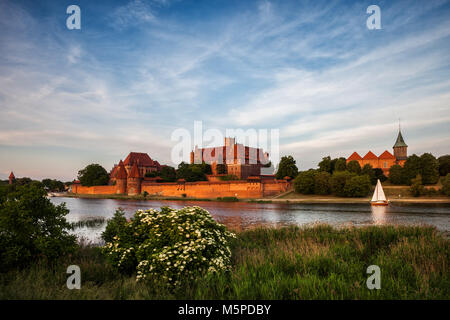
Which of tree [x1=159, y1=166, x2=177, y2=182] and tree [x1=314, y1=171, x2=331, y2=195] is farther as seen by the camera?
tree [x1=159, y1=166, x2=177, y2=182]

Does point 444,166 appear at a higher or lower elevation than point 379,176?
higher

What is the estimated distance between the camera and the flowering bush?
470 cm

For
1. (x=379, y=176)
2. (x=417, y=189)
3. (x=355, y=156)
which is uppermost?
(x=355, y=156)

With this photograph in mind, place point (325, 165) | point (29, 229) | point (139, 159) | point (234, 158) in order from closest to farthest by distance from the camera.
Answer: point (29, 229), point (325, 165), point (234, 158), point (139, 159)

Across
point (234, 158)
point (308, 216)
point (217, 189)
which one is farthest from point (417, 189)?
point (234, 158)

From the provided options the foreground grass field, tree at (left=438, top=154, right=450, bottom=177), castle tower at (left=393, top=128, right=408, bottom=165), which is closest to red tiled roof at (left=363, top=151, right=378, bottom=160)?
castle tower at (left=393, top=128, right=408, bottom=165)

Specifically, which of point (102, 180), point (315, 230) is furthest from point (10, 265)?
point (102, 180)

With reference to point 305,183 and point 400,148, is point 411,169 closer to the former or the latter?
point 305,183

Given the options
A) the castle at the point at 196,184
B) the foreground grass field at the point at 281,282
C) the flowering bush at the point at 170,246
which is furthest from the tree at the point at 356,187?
the flowering bush at the point at 170,246

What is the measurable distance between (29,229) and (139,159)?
265ft

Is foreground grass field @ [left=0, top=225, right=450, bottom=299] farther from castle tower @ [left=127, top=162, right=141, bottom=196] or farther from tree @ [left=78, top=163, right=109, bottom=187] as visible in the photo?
tree @ [left=78, top=163, right=109, bottom=187]

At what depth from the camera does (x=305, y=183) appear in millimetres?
49656

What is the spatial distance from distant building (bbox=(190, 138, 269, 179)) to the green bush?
225 ft
